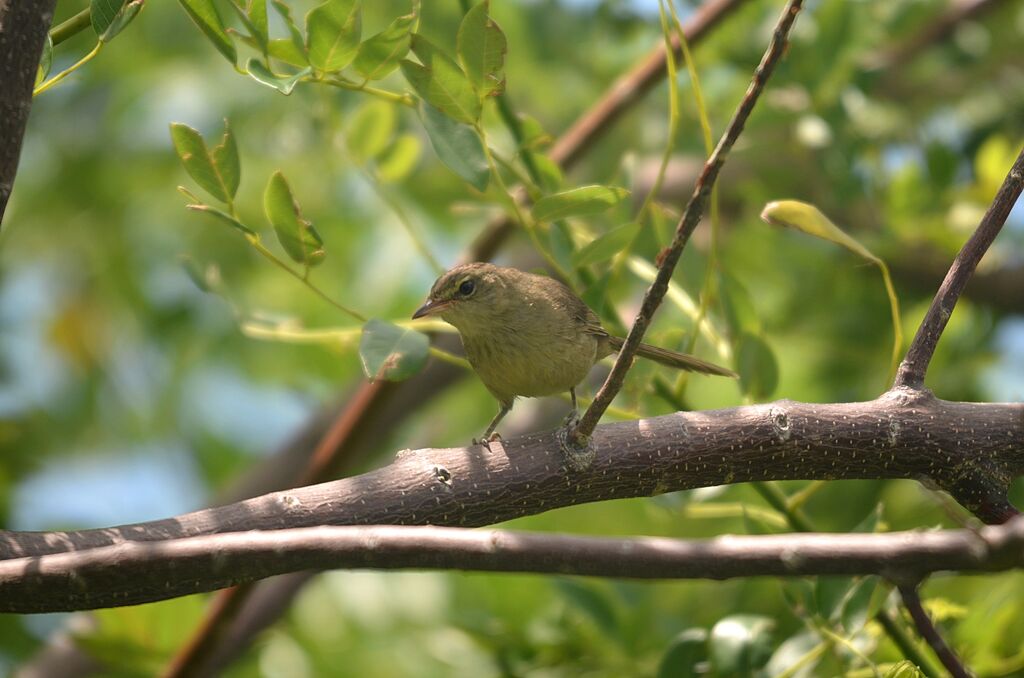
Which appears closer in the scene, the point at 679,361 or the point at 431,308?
the point at 679,361

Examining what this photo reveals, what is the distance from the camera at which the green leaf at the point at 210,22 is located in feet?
6.89

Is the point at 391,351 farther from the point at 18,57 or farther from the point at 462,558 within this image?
the point at 18,57

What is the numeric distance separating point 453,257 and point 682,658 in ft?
12.2

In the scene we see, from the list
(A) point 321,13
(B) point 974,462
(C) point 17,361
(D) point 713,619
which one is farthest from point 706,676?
(C) point 17,361

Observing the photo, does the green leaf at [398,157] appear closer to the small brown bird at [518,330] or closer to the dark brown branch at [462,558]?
the small brown bird at [518,330]

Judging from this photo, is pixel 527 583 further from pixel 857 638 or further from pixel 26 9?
pixel 26 9

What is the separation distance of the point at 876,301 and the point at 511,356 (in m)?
2.05

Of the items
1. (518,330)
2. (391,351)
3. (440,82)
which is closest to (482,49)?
(440,82)

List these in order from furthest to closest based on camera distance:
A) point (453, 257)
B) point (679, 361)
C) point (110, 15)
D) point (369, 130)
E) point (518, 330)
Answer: point (453, 257) → point (518, 330) → point (369, 130) → point (679, 361) → point (110, 15)

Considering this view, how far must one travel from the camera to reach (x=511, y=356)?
3.30 meters

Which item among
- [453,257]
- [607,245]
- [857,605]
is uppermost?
[607,245]

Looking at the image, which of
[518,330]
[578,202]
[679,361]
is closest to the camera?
[578,202]

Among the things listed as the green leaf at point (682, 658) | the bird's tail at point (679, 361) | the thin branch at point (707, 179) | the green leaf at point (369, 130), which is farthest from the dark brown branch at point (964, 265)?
the green leaf at point (369, 130)

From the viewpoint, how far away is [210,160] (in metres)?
2.19
